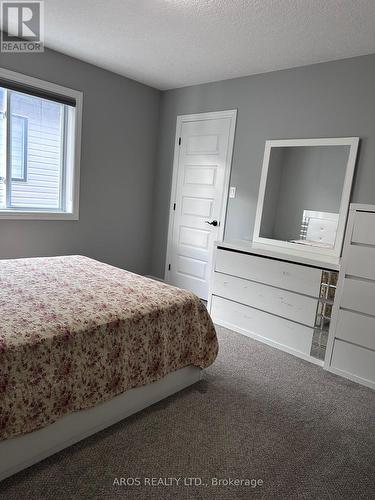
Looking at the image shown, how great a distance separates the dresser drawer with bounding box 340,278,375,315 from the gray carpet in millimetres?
556

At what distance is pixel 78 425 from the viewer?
1.66 metres

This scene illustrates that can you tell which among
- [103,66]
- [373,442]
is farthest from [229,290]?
[103,66]

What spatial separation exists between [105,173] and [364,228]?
8.93 ft

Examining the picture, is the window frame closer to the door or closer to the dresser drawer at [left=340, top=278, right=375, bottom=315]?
the door

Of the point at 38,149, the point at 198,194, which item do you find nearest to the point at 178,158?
the point at 198,194

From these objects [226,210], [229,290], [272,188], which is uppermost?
[272,188]

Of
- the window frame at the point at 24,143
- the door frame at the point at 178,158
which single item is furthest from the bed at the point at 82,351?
the door frame at the point at 178,158

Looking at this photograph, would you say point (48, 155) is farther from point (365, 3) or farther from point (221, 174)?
point (365, 3)

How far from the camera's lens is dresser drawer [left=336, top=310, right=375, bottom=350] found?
2.40 metres

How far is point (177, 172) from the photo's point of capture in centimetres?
425

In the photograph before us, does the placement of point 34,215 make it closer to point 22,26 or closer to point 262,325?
point 22,26

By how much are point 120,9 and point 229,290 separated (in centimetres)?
238

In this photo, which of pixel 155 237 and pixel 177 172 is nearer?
pixel 177 172

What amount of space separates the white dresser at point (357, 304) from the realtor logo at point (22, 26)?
2.75 metres
